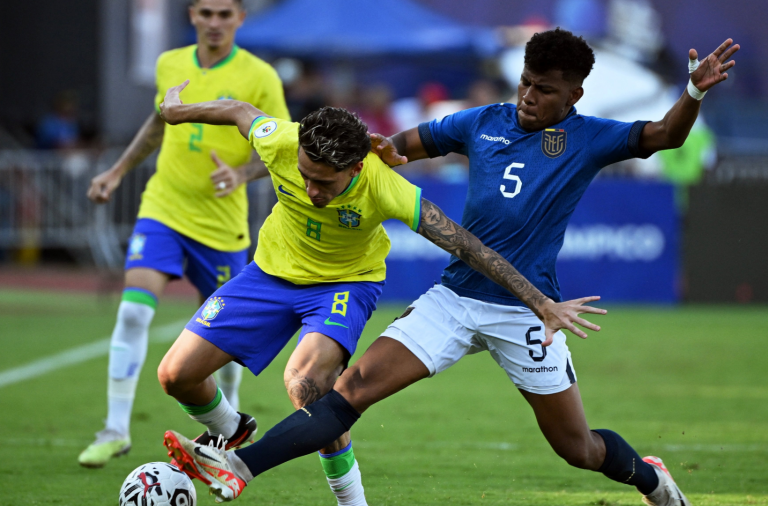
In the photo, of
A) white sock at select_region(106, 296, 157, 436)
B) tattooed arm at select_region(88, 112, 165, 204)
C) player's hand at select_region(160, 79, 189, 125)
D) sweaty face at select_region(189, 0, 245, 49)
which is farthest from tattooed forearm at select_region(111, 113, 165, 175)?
player's hand at select_region(160, 79, 189, 125)

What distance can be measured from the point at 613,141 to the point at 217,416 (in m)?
2.57

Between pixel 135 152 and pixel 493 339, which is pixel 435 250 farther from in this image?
pixel 493 339

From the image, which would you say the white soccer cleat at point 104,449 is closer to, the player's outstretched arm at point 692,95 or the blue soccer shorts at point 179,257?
→ the blue soccer shorts at point 179,257

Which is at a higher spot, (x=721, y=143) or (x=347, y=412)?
(x=347, y=412)

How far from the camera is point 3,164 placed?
53.9 ft

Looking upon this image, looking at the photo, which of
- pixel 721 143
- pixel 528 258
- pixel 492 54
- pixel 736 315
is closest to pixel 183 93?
pixel 528 258

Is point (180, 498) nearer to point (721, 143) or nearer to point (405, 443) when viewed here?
point (405, 443)

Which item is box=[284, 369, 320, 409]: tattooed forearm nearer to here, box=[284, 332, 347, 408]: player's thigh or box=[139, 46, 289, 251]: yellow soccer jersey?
box=[284, 332, 347, 408]: player's thigh

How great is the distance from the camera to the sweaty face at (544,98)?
15.8ft

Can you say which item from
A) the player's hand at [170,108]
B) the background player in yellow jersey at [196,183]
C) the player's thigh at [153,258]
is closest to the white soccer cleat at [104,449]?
the background player in yellow jersey at [196,183]

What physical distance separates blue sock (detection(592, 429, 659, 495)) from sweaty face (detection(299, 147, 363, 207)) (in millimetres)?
1774

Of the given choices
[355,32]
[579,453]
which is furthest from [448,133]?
[355,32]

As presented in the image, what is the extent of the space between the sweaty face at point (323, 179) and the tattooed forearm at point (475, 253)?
0.37 metres

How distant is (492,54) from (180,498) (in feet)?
48.9
